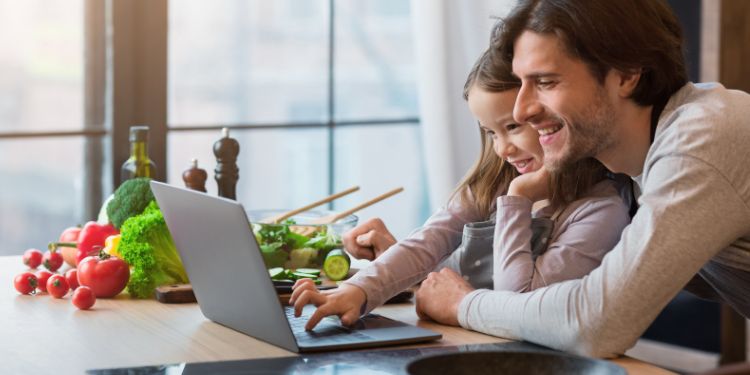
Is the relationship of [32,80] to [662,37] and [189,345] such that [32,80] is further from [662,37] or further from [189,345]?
[662,37]

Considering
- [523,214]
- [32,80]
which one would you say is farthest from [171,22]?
[523,214]

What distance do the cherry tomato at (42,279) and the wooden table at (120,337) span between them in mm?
31

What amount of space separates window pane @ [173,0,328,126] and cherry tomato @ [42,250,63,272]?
144 centimetres

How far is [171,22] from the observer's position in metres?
3.61

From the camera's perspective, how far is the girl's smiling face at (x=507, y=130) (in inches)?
76.4

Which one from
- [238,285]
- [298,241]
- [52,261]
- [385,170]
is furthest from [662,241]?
[385,170]

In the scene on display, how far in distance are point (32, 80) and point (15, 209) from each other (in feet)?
1.39

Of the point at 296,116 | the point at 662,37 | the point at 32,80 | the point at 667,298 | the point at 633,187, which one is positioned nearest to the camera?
the point at 667,298

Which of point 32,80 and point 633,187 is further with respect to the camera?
point 32,80

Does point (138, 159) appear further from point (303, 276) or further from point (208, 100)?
point (208, 100)

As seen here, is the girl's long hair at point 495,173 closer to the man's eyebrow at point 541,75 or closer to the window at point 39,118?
the man's eyebrow at point 541,75

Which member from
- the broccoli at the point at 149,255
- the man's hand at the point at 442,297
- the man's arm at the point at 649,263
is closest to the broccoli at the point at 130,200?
the broccoli at the point at 149,255

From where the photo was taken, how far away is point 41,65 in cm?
342

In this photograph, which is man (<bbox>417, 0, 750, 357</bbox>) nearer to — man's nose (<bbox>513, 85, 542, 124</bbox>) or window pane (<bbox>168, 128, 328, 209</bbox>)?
man's nose (<bbox>513, 85, 542, 124</bbox>)
